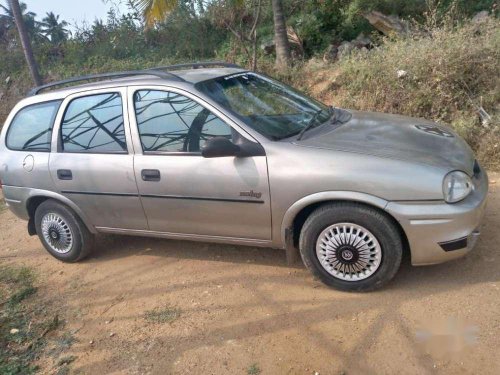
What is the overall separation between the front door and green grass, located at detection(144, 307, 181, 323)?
689mm

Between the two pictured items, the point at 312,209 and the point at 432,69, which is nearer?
the point at 312,209

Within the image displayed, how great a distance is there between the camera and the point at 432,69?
7160mm

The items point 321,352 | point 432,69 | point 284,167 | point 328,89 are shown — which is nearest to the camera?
point 321,352

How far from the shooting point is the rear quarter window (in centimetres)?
464

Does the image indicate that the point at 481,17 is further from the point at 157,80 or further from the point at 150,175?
the point at 150,175

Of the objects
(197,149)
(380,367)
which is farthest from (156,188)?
(380,367)

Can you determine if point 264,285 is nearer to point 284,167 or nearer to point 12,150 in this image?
point 284,167

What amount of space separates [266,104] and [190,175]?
3.09ft

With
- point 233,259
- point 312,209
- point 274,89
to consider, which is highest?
point 274,89

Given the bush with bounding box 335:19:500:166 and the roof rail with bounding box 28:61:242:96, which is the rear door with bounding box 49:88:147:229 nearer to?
the roof rail with bounding box 28:61:242:96

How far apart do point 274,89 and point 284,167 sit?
125cm

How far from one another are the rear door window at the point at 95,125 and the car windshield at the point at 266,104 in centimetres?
87

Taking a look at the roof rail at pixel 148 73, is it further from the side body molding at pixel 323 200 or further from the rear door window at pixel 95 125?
the side body molding at pixel 323 200

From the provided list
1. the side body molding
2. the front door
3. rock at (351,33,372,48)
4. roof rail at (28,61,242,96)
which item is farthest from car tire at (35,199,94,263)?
rock at (351,33,372,48)
